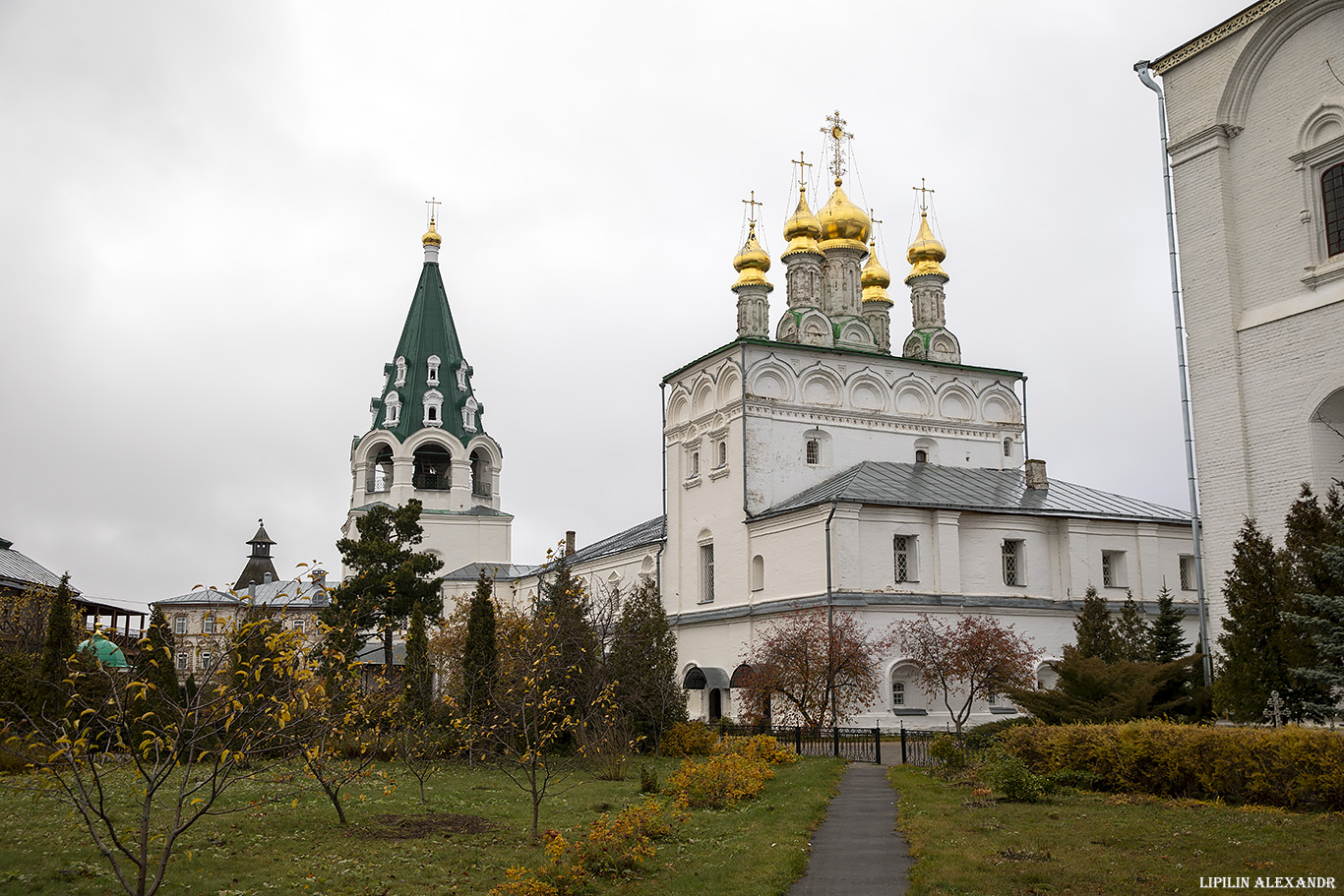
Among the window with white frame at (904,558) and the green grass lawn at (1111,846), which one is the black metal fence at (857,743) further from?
the green grass lawn at (1111,846)

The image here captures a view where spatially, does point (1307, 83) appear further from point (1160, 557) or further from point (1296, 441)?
point (1160, 557)

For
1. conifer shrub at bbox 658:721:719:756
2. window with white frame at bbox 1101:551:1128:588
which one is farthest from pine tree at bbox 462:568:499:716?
window with white frame at bbox 1101:551:1128:588

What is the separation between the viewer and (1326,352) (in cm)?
1599

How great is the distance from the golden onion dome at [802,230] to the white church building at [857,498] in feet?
0.21

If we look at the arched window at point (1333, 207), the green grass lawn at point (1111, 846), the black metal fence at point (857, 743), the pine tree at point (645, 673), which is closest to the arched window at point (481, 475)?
the black metal fence at point (857, 743)

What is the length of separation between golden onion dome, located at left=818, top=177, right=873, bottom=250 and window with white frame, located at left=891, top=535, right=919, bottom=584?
41.4ft

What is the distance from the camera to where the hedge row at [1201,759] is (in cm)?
1088

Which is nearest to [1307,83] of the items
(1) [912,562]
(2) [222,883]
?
(1) [912,562]

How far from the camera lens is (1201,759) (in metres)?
12.0

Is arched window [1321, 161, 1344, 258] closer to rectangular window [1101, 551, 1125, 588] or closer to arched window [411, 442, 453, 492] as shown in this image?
rectangular window [1101, 551, 1125, 588]

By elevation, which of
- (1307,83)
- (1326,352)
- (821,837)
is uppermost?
(1307,83)

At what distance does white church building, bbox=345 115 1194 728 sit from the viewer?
2905 cm

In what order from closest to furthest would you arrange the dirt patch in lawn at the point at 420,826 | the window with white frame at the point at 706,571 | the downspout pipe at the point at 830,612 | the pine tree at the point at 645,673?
the dirt patch in lawn at the point at 420,826 < the pine tree at the point at 645,673 < the downspout pipe at the point at 830,612 < the window with white frame at the point at 706,571

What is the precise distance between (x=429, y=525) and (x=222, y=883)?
139 ft
